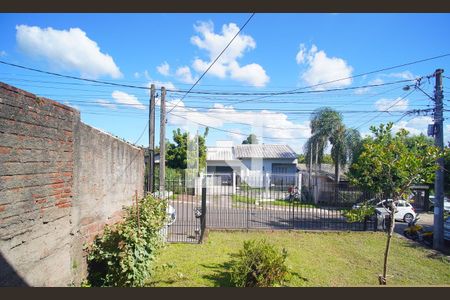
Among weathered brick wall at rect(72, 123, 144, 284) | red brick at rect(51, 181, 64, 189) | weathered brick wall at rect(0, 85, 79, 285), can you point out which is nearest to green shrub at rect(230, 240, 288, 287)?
weathered brick wall at rect(72, 123, 144, 284)

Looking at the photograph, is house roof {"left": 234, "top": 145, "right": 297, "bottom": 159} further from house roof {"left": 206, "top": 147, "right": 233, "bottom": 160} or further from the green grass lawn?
the green grass lawn

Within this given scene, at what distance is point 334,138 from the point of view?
21.1 metres

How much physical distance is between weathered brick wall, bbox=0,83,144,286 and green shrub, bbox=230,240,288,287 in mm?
2980

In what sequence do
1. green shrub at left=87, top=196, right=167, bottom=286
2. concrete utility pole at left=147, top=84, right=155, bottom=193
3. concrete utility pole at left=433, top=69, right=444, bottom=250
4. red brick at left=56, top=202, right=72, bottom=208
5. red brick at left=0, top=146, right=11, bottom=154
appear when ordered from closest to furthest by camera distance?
red brick at left=0, top=146, right=11, bottom=154 → red brick at left=56, top=202, right=72, bottom=208 → green shrub at left=87, top=196, right=167, bottom=286 → concrete utility pole at left=147, top=84, right=155, bottom=193 → concrete utility pole at left=433, top=69, right=444, bottom=250

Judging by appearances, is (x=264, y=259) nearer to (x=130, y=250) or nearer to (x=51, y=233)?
(x=130, y=250)

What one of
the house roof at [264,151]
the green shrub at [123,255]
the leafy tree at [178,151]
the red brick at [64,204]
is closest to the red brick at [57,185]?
the red brick at [64,204]

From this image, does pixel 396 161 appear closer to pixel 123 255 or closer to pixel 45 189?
pixel 123 255

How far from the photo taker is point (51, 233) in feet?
10.9

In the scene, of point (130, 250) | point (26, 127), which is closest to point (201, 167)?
point (130, 250)

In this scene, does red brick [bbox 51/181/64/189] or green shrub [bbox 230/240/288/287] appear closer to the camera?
red brick [bbox 51/181/64/189]

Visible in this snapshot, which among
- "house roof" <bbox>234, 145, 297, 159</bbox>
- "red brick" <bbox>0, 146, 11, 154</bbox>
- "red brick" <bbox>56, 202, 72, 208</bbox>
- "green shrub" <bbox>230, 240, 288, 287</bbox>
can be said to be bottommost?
"green shrub" <bbox>230, 240, 288, 287</bbox>

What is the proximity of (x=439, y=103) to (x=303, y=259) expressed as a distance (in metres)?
7.83

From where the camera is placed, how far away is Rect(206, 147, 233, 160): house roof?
27953 mm

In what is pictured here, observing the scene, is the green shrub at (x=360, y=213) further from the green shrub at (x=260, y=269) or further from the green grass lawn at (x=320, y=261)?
the green shrub at (x=260, y=269)
